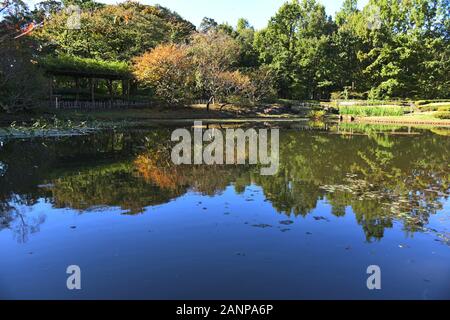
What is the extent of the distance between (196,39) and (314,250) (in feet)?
134

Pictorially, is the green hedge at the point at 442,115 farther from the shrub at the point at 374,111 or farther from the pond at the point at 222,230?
the pond at the point at 222,230

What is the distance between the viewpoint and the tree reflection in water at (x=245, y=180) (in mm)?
7453

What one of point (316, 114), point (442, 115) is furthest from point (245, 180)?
point (316, 114)

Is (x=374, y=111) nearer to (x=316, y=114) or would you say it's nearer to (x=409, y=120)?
(x=409, y=120)

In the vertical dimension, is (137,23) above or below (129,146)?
above

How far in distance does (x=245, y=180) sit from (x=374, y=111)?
31615 mm

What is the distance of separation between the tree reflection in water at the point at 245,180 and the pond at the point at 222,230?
4 cm

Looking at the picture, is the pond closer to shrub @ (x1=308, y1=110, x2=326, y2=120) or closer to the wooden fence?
the wooden fence

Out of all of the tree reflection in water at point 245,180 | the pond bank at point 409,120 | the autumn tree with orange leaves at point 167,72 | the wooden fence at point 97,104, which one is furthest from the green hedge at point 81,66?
the pond bank at point 409,120

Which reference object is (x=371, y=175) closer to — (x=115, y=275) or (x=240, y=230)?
(x=240, y=230)

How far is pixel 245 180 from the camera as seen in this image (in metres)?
9.94

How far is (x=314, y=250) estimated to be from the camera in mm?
5418

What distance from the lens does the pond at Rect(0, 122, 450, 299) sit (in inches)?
173
